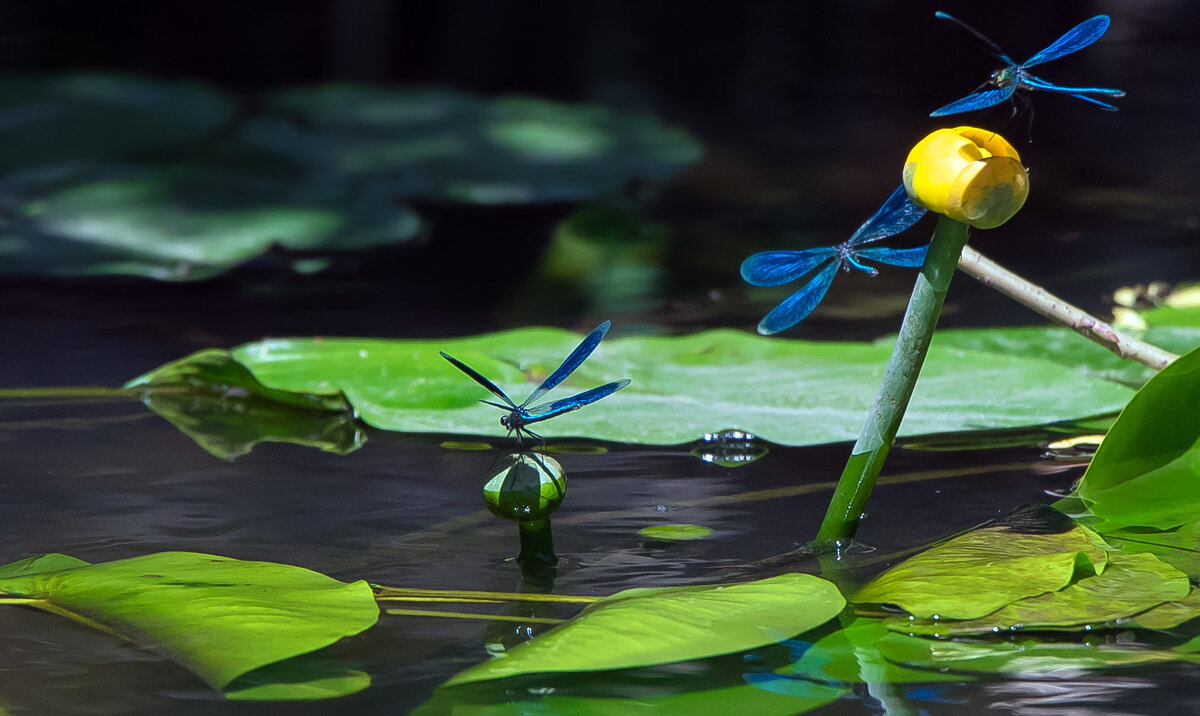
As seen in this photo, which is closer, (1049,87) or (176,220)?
(1049,87)

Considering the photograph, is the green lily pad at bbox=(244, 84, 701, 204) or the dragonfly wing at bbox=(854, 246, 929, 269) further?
the green lily pad at bbox=(244, 84, 701, 204)

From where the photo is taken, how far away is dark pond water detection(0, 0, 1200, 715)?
37 cm

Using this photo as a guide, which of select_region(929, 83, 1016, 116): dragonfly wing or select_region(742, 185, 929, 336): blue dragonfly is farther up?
select_region(929, 83, 1016, 116): dragonfly wing

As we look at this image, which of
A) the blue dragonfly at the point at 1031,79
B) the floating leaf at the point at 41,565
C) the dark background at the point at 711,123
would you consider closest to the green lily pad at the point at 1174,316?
the dark background at the point at 711,123

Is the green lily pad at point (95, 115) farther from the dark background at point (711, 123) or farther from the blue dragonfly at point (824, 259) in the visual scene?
the blue dragonfly at point (824, 259)

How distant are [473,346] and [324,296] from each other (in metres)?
0.29

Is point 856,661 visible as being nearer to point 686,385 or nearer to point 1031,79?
point 1031,79

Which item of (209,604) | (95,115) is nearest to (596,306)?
(209,604)

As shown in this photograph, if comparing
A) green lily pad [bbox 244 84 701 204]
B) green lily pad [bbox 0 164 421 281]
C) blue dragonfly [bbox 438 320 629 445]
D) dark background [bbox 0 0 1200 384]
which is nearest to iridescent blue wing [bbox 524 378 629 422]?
blue dragonfly [bbox 438 320 629 445]

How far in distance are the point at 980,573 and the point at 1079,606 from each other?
0.03 meters

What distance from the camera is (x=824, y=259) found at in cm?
40

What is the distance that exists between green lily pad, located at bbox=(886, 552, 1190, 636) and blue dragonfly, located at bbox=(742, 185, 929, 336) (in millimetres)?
104

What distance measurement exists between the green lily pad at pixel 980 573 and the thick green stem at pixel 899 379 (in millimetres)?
28

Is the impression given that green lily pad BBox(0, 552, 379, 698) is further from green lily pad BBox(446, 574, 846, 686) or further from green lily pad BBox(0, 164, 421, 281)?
green lily pad BBox(0, 164, 421, 281)
